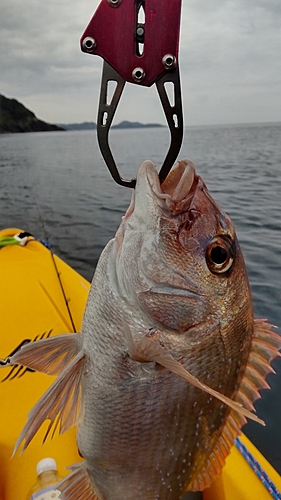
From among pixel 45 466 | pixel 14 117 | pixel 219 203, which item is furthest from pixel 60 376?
pixel 14 117

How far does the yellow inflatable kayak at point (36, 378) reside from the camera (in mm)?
2020

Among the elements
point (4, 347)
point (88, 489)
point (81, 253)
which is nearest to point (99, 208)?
point (81, 253)

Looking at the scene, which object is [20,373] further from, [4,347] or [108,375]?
[108,375]

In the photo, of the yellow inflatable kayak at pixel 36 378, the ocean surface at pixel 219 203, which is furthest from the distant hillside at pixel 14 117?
the yellow inflatable kayak at pixel 36 378

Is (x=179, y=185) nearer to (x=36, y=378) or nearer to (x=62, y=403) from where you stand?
(x=62, y=403)

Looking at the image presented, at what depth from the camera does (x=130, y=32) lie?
103 cm

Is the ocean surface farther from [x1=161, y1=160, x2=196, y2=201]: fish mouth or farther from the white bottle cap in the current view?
the white bottle cap

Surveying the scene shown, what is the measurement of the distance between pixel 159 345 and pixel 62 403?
1.12 ft

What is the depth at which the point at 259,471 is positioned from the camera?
6.94 ft

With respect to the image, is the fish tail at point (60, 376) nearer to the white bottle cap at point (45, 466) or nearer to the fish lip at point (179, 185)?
the fish lip at point (179, 185)

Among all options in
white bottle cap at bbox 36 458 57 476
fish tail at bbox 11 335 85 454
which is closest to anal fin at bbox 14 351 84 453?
fish tail at bbox 11 335 85 454

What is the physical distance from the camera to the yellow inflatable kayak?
2020 mm

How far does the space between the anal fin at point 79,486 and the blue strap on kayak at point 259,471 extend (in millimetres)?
1037

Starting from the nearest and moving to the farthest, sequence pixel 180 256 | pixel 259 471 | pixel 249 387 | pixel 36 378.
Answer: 1. pixel 180 256
2. pixel 249 387
3. pixel 259 471
4. pixel 36 378
